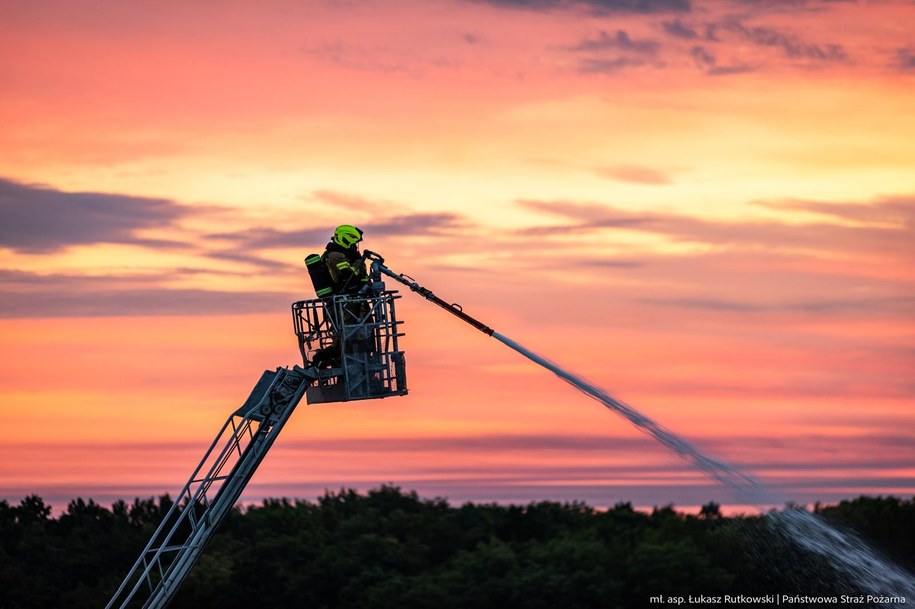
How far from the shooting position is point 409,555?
10525 cm

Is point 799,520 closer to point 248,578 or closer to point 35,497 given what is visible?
point 248,578

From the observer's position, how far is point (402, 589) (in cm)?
9888

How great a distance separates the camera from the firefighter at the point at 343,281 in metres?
45.2

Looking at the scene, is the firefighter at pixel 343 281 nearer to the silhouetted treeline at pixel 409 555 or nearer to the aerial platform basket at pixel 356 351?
the aerial platform basket at pixel 356 351

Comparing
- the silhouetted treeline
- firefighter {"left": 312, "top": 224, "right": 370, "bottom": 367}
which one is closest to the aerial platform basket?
firefighter {"left": 312, "top": 224, "right": 370, "bottom": 367}

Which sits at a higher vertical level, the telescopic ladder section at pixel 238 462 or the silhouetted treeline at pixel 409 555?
the telescopic ladder section at pixel 238 462

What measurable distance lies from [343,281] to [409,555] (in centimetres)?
6277

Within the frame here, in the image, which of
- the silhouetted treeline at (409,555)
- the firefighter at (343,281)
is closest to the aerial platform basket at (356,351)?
the firefighter at (343,281)

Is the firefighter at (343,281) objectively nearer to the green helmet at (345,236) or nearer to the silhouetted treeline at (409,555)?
the green helmet at (345,236)

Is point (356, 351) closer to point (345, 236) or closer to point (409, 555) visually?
point (345, 236)

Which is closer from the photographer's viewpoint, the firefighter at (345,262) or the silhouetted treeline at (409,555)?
the firefighter at (345,262)

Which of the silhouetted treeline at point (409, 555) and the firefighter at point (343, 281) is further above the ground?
the firefighter at point (343, 281)

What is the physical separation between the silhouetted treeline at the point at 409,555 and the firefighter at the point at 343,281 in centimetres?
4269

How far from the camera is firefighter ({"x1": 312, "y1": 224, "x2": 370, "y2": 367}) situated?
148 ft
